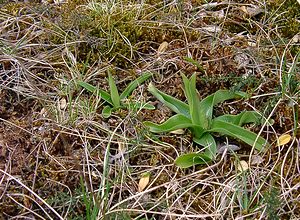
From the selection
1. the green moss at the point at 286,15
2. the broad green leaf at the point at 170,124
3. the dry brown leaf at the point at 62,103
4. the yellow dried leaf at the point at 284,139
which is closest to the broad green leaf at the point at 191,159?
the broad green leaf at the point at 170,124

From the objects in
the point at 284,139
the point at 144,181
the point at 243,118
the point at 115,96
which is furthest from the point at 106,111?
the point at 284,139

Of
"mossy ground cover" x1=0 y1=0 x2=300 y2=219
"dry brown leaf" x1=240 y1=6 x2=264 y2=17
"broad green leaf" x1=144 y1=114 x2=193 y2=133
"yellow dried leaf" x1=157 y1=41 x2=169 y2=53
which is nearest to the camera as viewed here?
"mossy ground cover" x1=0 y1=0 x2=300 y2=219

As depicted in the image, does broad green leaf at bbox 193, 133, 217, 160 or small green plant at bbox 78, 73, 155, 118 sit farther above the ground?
small green plant at bbox 78, 73, 155, 118

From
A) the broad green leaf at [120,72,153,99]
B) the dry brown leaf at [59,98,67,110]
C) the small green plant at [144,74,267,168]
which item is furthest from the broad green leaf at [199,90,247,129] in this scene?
the dry brown leaf at [59,98,67,110]

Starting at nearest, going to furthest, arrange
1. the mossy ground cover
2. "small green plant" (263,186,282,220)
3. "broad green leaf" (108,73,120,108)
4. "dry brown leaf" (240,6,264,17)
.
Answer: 1. "small green plant" (263,186,282,220)
2. the mossy ground cover
3. "broad green leaf" (108,73,120,108)
4. "dry brown leaf" (240,6,264,17)

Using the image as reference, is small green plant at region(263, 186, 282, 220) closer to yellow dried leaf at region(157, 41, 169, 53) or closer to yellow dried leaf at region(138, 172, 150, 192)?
yellow dried leaf at region(138, 172, 150, 192)

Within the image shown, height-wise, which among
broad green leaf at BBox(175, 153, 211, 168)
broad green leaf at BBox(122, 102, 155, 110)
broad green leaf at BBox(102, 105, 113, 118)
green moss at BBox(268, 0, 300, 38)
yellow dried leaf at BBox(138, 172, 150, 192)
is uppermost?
green moss at BBox(268, 0, 300, 38)
